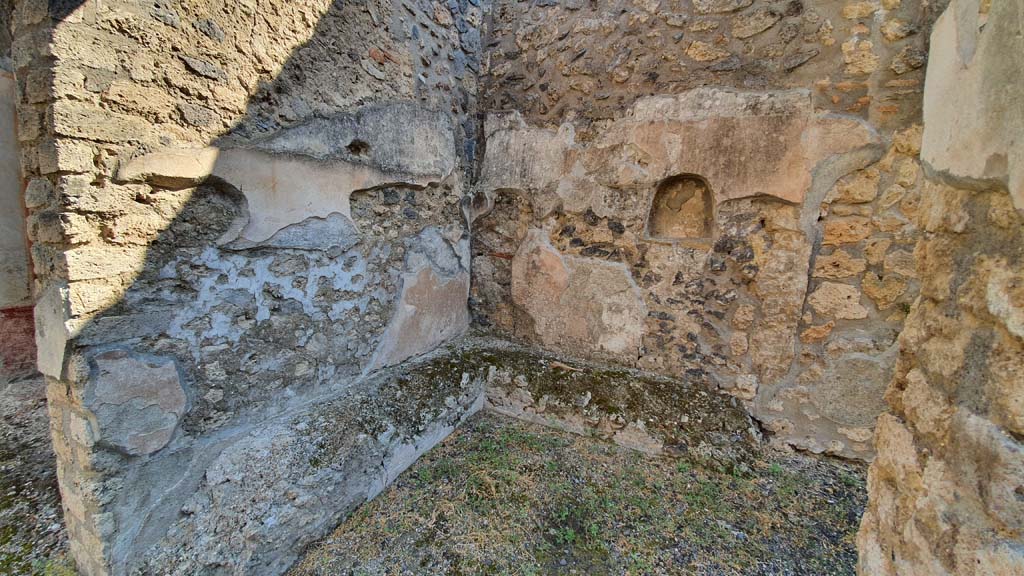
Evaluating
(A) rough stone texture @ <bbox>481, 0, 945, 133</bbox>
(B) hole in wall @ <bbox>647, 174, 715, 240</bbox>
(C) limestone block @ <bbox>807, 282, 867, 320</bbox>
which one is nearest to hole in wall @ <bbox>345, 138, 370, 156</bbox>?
(A) rough stone texture @ <bbox>481, 0, 945, 133</bbox>

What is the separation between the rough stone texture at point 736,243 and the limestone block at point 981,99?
3.93 ft

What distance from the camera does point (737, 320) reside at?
91.0 inches

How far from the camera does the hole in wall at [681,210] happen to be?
239 cm

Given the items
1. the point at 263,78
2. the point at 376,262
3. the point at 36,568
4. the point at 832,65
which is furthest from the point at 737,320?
the point at 36,568

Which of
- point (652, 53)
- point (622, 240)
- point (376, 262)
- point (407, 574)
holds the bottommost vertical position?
point (407, 574)

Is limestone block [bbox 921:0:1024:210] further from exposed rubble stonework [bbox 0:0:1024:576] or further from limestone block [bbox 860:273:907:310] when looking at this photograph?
limestone block [bbox 860:273:907:310]

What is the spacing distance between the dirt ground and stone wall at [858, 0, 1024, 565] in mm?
965

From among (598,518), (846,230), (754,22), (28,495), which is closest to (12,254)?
(28,495)

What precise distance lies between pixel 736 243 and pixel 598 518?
1.60 m

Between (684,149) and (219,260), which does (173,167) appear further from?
(684,149)

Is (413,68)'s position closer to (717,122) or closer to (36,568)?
(717,122)

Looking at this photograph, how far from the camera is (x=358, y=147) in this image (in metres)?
2.06

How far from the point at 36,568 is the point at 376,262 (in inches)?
67.1

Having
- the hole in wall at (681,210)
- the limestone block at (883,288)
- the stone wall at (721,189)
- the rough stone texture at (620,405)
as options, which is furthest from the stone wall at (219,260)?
the limestone block at (883,288)
